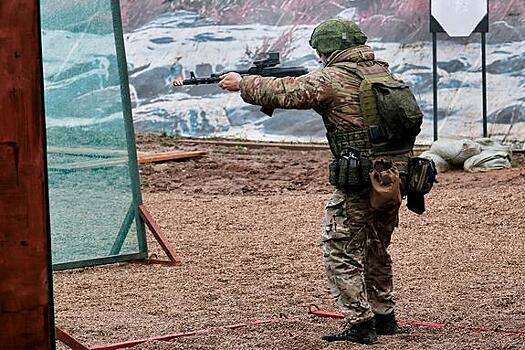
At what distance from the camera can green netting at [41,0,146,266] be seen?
884cm

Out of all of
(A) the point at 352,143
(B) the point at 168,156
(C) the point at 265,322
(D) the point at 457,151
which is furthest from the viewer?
(B) the point at 168,156

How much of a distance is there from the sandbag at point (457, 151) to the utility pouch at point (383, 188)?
8.88m

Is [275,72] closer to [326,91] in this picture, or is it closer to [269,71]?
[269,71]

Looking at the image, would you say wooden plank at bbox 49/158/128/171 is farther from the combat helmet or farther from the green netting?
the combat helmet

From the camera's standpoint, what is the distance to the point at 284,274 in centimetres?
862

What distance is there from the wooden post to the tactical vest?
2.42m

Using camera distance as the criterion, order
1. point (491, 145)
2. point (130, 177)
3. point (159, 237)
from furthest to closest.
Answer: point (491, 145) → point (130, 177) → point (159, 237)

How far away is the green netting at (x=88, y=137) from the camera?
29.0 feet

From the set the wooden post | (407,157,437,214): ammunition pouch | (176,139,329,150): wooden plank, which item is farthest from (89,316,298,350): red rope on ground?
(176,139,329,150): wooden plank

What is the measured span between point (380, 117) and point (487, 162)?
8.90 m

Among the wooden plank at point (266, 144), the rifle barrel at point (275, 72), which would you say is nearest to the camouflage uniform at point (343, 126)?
the rifle barrel at point (275, 72)

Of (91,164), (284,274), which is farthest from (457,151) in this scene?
(91,164)

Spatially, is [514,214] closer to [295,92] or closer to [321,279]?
[321,279]

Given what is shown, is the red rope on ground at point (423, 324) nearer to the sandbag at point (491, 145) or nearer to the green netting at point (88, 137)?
the green netting at point (88, 137)
